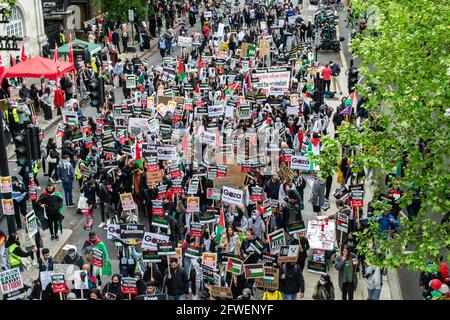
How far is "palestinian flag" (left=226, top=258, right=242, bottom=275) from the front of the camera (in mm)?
14117

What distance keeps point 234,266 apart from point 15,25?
27504mm

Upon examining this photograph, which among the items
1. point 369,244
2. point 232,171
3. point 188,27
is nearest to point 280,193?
point 232,171

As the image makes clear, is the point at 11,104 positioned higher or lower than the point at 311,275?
higher

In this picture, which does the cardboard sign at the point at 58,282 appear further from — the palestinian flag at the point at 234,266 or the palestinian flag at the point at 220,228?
the palestinian flag at the point at 220,228

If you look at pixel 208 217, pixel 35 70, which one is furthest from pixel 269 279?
pixel 35 70

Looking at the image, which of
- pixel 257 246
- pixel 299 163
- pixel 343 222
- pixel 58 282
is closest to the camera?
pixel 58 282

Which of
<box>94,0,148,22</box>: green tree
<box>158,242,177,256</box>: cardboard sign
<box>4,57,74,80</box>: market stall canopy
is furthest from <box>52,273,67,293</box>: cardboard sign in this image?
<box>94,0,148,22</box>: green tree

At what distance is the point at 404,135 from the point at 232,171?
6.66 m

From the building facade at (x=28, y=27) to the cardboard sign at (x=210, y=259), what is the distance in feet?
82.6

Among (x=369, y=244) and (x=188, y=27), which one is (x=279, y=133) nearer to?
(x=369, y=244)

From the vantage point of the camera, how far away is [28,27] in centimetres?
3831

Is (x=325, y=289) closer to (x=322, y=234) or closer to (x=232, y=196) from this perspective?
(x=322, y=234)

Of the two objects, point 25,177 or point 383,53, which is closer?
point 383,53

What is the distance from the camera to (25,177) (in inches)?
795
